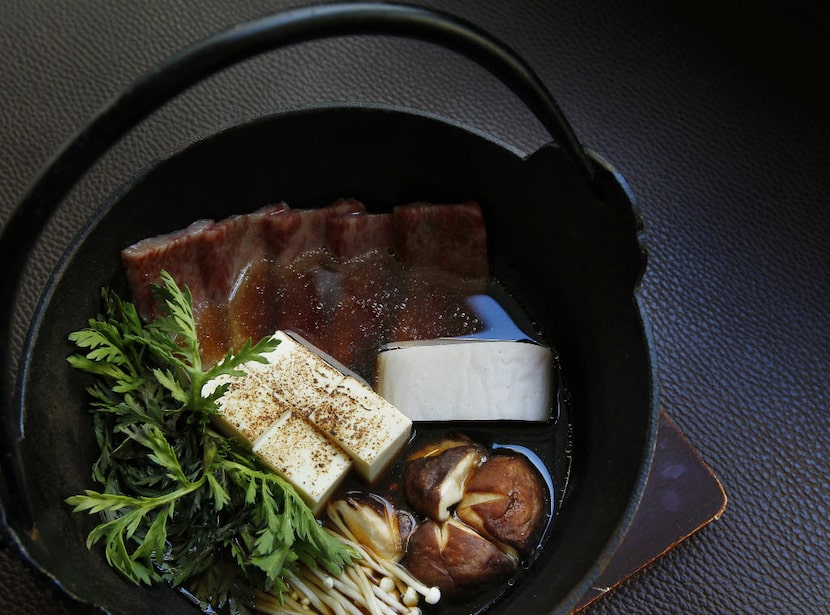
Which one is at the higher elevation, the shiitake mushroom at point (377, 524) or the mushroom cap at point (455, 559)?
the shiitake mushroom at point (377, 524)

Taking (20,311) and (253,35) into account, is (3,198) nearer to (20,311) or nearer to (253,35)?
(20,311)

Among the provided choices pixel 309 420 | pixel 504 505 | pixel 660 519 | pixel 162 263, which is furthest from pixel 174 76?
pixel 660 519

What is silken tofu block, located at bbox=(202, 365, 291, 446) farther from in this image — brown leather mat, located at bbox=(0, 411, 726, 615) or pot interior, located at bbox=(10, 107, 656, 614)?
brown leather mat, located at bbox=(0, 411, 726, 615)

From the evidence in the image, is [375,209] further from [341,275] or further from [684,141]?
[684,141]

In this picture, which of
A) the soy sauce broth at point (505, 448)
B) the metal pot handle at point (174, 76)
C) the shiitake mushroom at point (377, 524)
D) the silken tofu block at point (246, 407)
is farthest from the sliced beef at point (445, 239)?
the metal pot handle at point (174, 76)

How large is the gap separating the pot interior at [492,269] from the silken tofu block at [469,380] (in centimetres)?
12

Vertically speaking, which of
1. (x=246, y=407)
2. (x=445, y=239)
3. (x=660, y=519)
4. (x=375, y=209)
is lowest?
(x=660, y=519)

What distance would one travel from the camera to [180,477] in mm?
1592

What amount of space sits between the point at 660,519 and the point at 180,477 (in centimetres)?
116

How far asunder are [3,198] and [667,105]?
2115 mm

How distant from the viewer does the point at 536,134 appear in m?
2.47

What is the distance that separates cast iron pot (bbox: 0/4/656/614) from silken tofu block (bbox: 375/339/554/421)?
0.12m

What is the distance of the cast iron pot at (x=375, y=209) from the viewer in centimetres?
117

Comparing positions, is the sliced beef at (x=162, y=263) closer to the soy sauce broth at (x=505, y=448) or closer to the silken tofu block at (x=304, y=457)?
the silken tofu block at (x=304, y=457)
